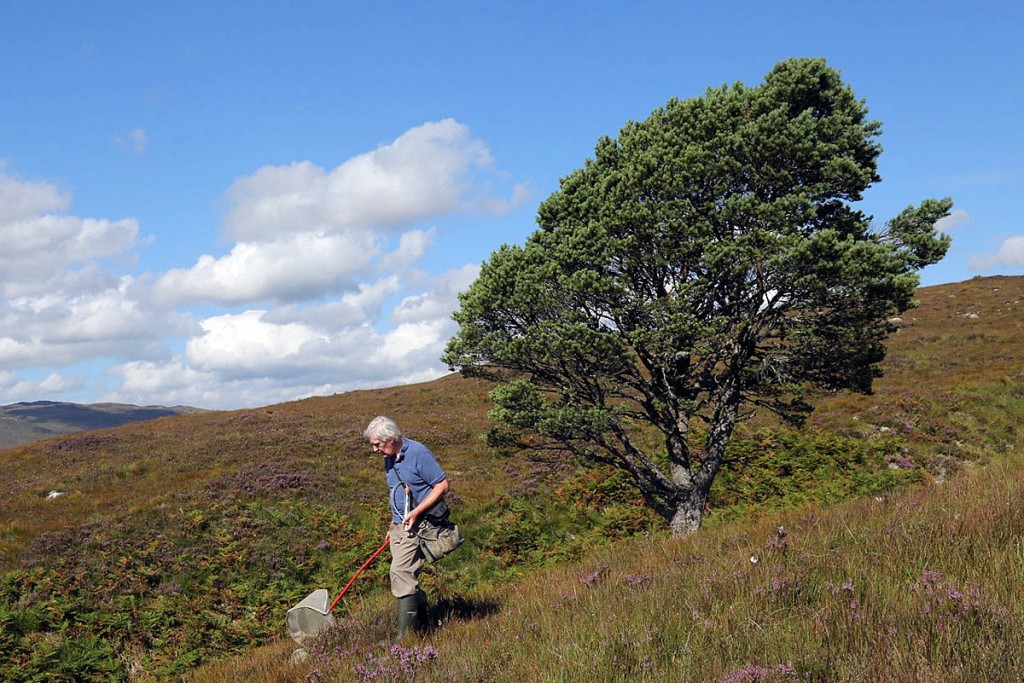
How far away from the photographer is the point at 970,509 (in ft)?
20.7

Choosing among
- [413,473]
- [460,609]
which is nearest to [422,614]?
[460,609]

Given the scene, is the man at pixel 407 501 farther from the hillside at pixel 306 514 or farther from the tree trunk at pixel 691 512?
the tree trunk at pixel 691 512

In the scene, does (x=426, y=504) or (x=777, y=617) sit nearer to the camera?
(x=777, y=617)

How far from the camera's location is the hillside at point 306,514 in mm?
11711

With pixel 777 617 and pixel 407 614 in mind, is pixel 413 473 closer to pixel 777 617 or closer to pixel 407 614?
pixel 407 614

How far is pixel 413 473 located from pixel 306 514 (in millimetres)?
12851

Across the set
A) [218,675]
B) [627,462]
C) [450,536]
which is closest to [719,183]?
[627,462]

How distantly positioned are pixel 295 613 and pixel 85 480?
84.5 ft

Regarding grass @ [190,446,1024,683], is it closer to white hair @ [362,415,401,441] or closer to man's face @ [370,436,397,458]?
man's face @ [370,436,397,458]

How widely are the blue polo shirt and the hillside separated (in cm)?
155

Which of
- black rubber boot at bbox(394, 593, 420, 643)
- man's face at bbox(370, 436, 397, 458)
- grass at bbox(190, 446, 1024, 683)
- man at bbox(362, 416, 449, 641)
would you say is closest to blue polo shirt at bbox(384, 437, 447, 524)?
man at bbox(362, 416, 449, 641)

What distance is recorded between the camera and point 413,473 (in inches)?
283

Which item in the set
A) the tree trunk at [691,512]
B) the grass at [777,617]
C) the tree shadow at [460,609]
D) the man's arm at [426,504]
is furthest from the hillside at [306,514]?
the man's arm at [426,504]

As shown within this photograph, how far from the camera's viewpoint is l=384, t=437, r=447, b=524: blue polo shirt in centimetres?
717
